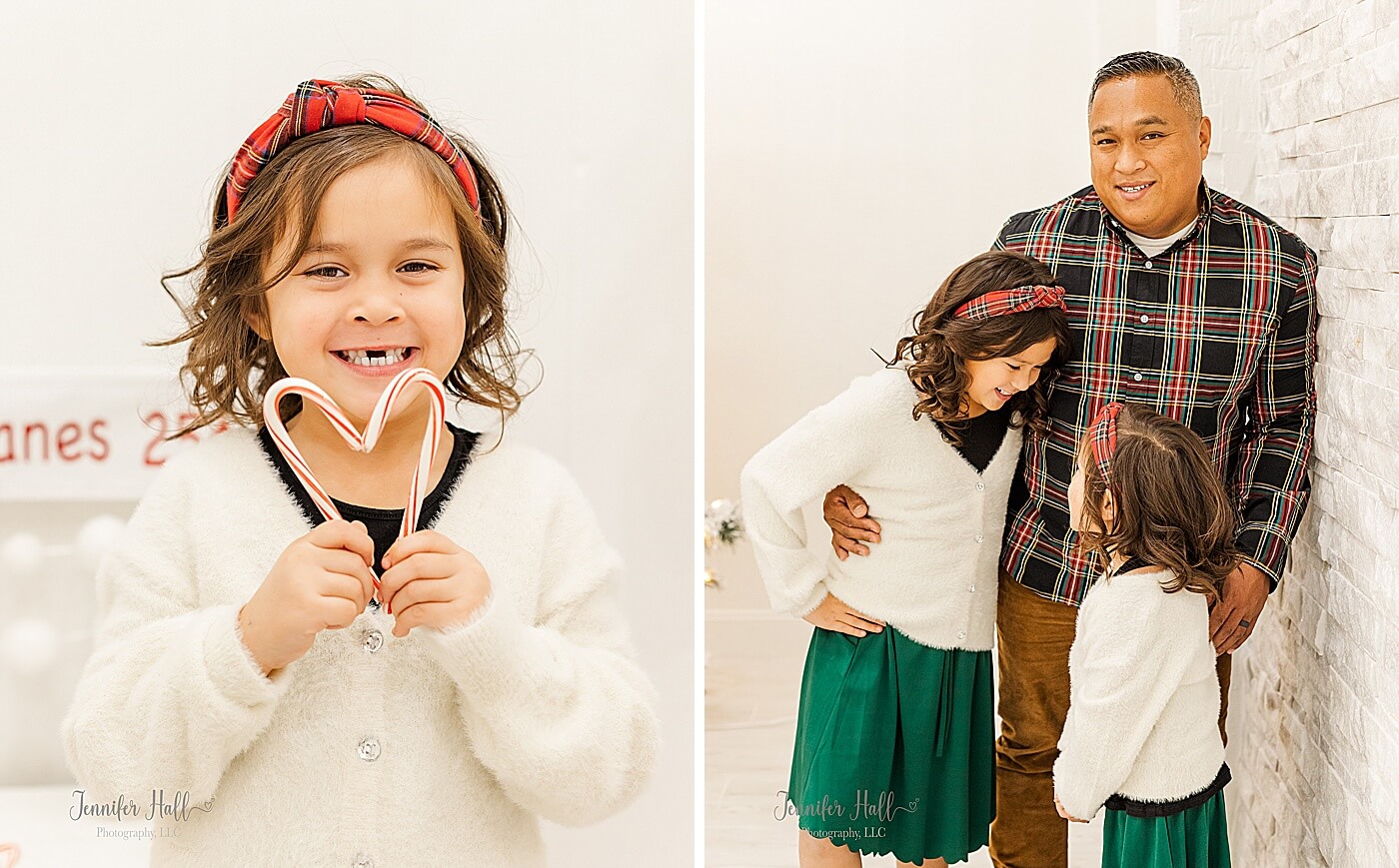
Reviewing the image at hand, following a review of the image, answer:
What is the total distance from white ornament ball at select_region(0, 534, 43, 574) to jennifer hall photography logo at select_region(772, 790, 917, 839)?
132cm

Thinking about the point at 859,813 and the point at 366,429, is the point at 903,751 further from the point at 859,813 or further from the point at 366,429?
the point at 366,429

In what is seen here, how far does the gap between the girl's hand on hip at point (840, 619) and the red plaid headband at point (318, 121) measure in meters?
1.03

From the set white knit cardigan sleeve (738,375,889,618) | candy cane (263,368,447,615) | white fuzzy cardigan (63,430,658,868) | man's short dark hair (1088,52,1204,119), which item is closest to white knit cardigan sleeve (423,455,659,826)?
white fuzzy cardigan (63,430,658,868)

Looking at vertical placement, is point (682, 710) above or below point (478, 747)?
below

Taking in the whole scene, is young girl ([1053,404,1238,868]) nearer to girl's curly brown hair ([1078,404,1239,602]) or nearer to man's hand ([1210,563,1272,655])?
girl's curly brown hair ([1078,404,1239,602])

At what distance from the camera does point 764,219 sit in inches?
99.0

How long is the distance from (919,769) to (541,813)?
2.78ft

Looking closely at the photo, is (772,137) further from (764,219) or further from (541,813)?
(541,813)

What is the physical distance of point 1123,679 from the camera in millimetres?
1800

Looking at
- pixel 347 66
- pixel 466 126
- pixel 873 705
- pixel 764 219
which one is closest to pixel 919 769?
pixel 873 705

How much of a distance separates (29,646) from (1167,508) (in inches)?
70.1

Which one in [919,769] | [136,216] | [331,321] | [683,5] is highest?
[683,5]

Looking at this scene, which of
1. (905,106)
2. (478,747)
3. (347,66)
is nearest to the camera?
(478,747)

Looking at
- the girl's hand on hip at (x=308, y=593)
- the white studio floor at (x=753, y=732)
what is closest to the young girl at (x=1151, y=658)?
the white studio floor at (x=753, y=732)
